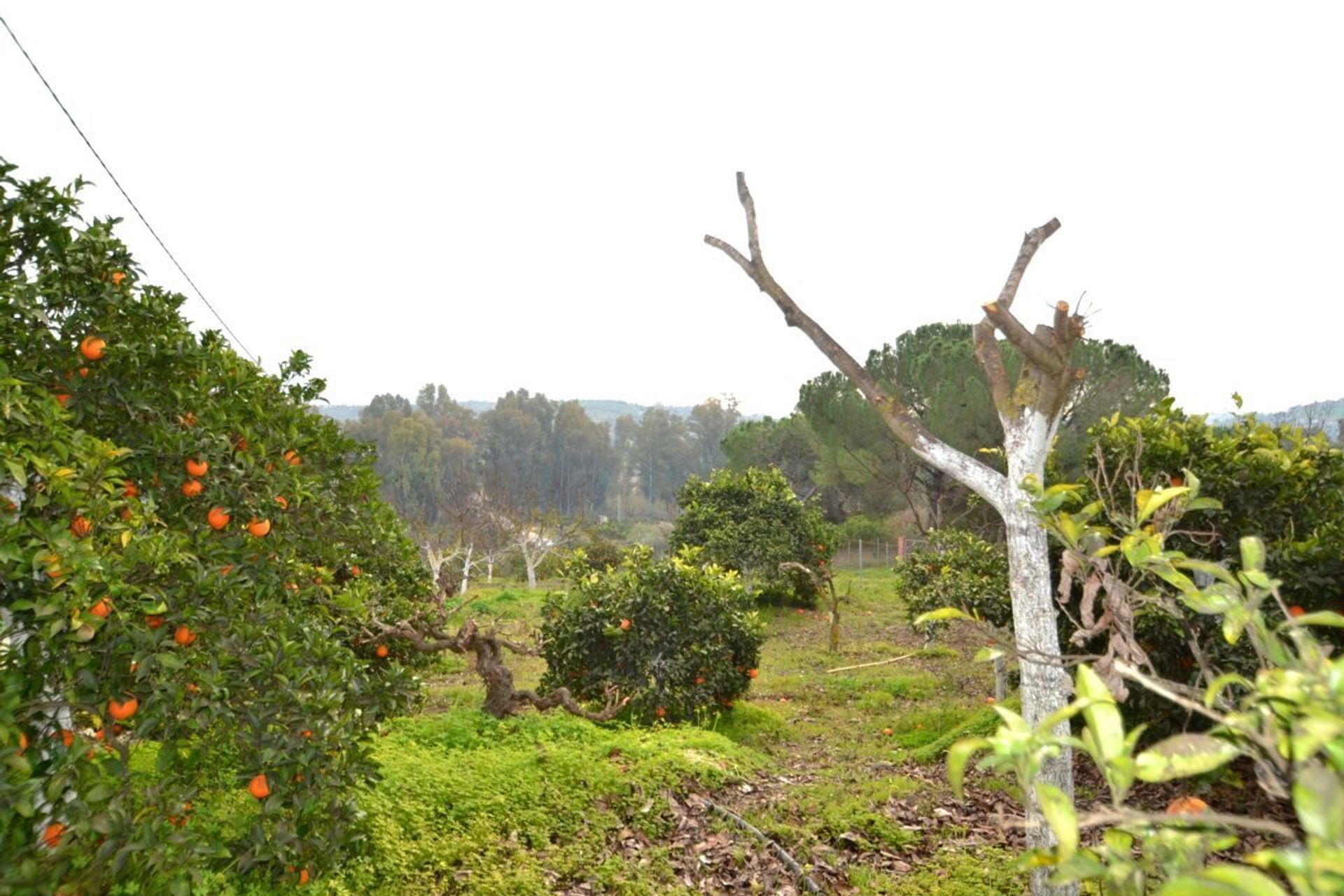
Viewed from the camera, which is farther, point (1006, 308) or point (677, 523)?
point (677, 523)

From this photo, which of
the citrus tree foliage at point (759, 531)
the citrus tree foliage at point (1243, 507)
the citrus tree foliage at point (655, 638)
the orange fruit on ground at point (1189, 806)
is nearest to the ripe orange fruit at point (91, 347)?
the orange fruit on ground at point (1189, 806)

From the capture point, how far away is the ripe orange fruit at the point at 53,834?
268cm

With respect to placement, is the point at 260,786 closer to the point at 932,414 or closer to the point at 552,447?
the point at 932,414

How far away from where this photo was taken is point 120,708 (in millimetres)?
2949

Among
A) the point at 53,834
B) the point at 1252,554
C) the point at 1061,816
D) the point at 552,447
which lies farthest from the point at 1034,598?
the point at 552,447

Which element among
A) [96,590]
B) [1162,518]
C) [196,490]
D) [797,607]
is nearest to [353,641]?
[196,490]

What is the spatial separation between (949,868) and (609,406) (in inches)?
7147

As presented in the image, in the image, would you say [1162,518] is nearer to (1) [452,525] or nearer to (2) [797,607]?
(2) [797,607]

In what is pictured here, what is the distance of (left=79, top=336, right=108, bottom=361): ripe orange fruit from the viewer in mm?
3451

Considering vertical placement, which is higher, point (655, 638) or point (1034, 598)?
point (1034, 598)

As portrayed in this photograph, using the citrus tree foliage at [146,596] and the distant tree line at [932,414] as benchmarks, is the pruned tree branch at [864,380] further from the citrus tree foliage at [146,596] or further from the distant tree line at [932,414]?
the distant tree line at [932,414]

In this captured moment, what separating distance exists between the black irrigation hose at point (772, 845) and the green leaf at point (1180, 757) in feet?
12.8

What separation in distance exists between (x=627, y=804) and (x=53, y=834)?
3422 mm

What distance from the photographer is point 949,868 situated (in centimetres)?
463
